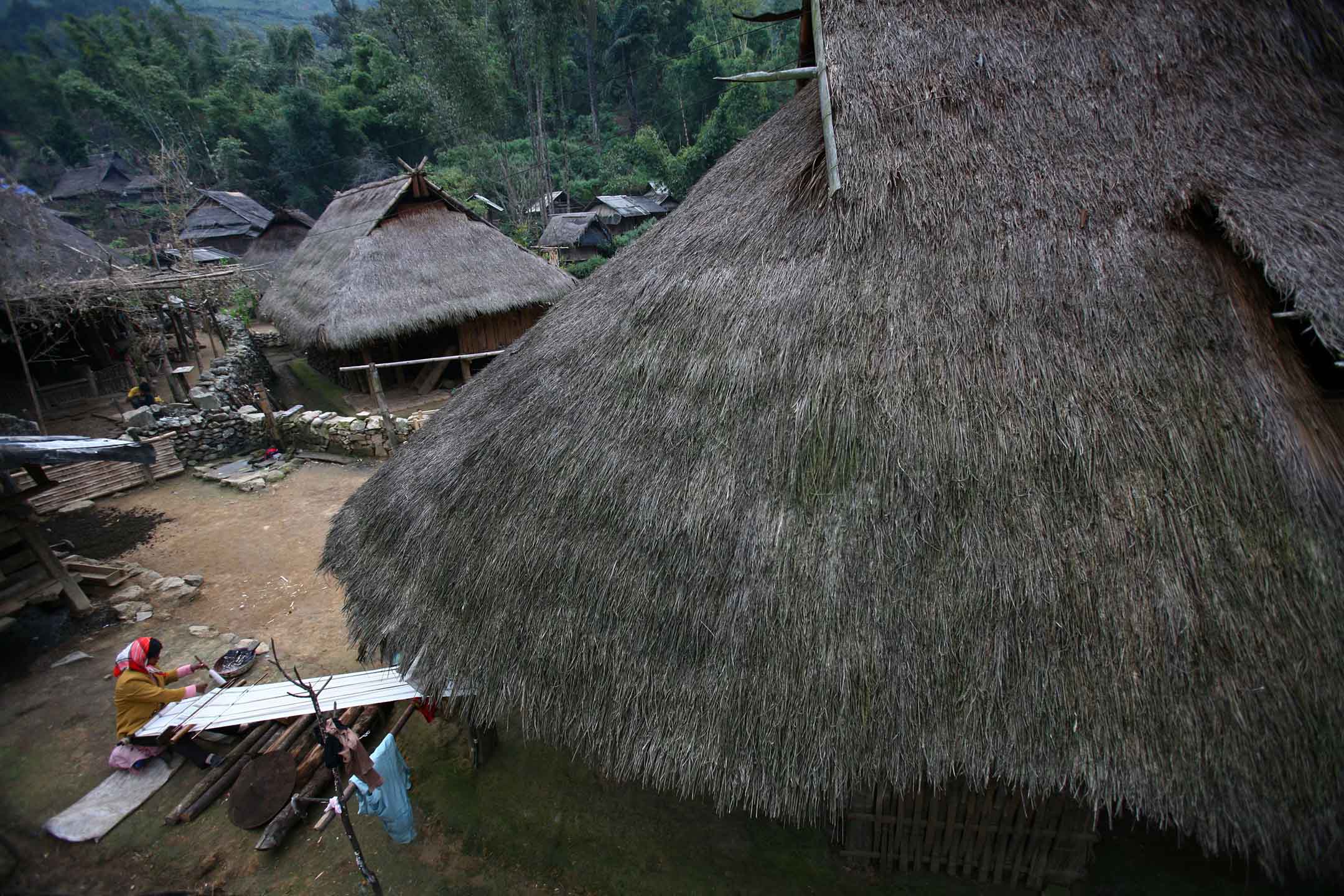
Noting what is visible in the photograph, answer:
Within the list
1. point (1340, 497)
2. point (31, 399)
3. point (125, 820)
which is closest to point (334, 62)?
point (31, 399)

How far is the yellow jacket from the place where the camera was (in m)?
4.82

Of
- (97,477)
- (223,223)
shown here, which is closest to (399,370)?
(97,477)

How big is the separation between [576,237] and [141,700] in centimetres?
2376

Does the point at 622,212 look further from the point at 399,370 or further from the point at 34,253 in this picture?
the point at 34,253

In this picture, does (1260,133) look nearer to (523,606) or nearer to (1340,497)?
(1340,497)

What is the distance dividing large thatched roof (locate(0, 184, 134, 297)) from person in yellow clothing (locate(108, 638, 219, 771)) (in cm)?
1052

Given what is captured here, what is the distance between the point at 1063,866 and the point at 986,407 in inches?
122

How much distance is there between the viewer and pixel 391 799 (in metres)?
4.04

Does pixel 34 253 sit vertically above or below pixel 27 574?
above

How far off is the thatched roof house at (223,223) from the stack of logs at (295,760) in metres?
30.4

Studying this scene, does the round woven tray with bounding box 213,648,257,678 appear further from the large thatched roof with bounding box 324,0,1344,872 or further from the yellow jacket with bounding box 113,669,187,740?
the large thatched roof with bounding box 324,0,1344,872

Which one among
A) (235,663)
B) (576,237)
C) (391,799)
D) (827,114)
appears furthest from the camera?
(576,237)

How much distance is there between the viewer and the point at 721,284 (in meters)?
4.04

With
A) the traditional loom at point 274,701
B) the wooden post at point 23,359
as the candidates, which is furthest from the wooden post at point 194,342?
the traditional loom at point 274,701
